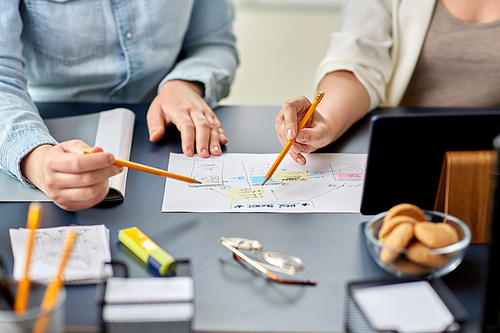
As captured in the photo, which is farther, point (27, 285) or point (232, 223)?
point (232, 223)

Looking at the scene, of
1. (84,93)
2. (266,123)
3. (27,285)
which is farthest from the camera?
(84,93)

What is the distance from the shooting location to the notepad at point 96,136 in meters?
0.75

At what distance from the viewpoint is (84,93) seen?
113 centimetres

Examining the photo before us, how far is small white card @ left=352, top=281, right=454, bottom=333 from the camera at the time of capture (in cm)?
45

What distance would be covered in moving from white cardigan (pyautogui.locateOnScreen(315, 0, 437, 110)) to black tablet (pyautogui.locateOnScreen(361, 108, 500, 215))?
0.47m

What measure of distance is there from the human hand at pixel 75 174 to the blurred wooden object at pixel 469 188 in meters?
0.48

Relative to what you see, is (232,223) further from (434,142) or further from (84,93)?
(84,93)

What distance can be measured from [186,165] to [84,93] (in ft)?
1.46

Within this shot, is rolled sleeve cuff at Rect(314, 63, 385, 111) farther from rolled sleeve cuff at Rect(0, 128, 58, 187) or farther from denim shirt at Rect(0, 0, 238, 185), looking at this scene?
rolled sleeve cuff at Rect(0, 128, 58, 187)

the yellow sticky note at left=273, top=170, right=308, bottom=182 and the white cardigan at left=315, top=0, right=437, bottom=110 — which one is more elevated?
the white cardigan at left=315, top=0, right=437, bottom=110

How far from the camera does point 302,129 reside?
33.7 inches

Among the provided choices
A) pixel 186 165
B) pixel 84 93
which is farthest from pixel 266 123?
pixel 84 93

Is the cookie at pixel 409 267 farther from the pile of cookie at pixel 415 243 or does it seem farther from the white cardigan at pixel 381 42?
the white cardigan at pixel 381 42

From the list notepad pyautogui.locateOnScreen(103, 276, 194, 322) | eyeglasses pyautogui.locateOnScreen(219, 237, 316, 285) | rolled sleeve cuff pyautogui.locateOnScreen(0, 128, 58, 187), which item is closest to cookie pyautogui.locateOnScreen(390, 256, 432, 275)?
eyeglasses pyautogui.locateOnScreen(219, 237, 316, 285)
